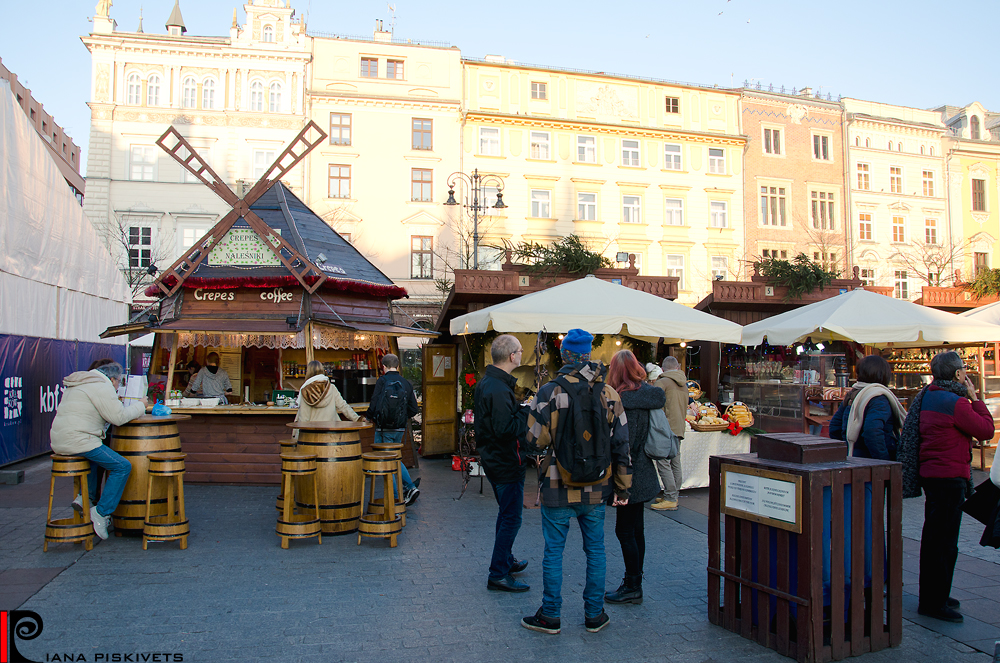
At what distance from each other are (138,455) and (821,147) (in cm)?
3809

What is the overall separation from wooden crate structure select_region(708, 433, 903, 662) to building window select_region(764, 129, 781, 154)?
1380 inches

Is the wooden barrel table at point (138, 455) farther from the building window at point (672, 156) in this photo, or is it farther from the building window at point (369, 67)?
the building window at point (672, 156)

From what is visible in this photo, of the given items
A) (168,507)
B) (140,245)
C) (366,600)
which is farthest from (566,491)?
(140,245)

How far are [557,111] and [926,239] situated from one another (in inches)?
872

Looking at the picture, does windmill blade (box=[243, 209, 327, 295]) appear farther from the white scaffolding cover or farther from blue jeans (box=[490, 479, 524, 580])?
blue jeans (box=[490, 479, 524, 580])

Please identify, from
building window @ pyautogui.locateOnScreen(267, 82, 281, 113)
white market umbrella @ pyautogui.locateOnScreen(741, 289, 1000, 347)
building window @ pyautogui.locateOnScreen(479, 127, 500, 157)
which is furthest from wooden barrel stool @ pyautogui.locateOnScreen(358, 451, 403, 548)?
building window @ pyautogui.locateOnScreen(267, 82, 281, 113)

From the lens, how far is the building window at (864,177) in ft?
120

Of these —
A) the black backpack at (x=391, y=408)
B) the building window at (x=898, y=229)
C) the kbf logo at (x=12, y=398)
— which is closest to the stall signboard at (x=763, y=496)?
the black backpack at (x=391, y=408)

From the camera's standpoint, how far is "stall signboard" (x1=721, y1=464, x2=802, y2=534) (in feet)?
12.8

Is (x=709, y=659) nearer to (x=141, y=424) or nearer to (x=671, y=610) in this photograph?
(x=671, y=610)

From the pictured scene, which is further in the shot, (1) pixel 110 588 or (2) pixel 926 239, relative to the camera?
(2) pixel 926 239

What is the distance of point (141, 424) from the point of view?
652 centimetres

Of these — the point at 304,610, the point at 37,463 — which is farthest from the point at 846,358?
the point at 37,463

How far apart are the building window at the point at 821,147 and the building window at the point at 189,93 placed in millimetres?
31172
